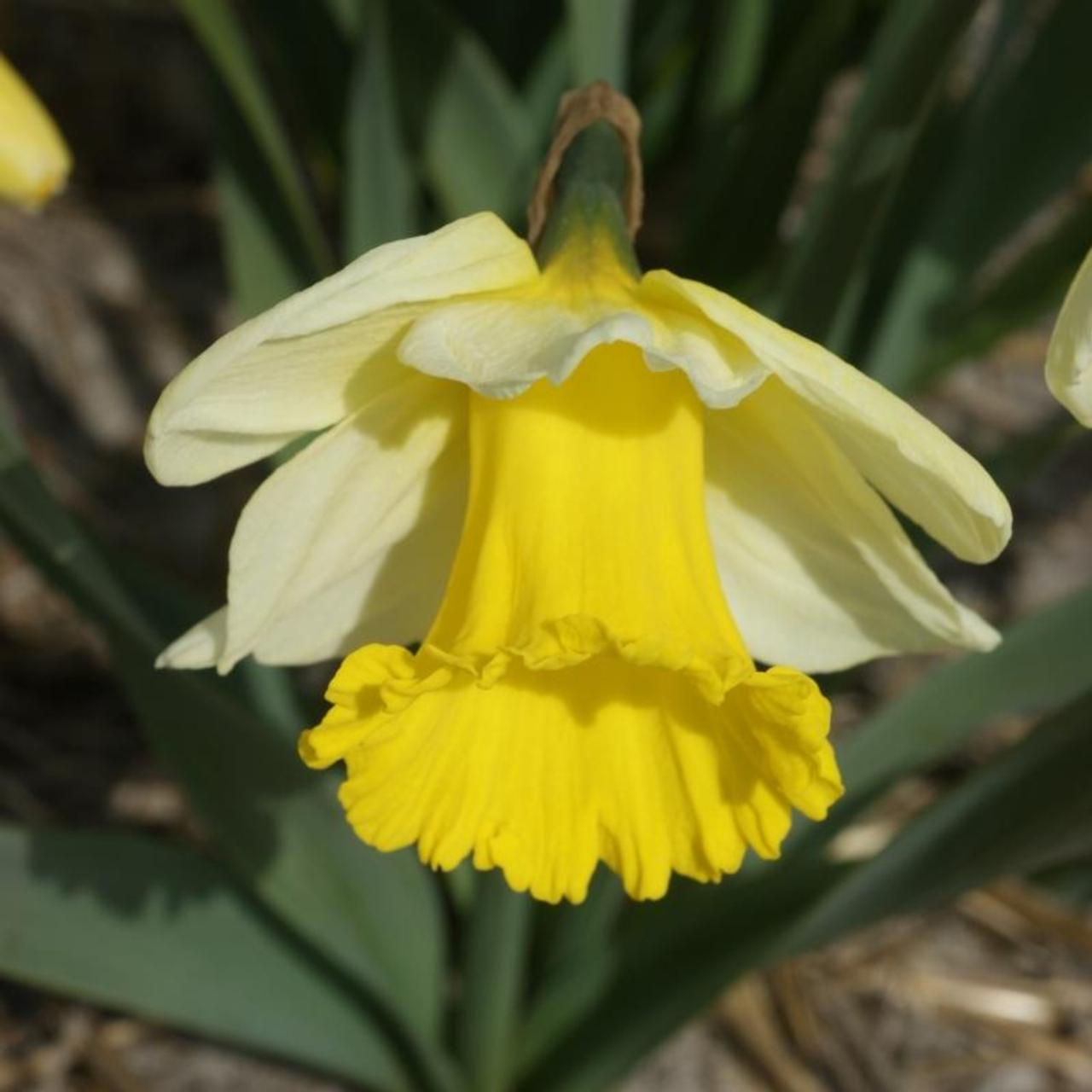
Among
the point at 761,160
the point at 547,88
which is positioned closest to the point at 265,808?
the point at 761,160

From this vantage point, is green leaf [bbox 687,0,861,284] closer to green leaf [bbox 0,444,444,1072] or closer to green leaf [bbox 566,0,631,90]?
green leaf [bbox 566,0,631,90]

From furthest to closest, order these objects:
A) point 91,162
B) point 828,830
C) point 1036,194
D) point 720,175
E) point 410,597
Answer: point 91,162
point 720,175
point 1036,194
point 828,830
point 410,597

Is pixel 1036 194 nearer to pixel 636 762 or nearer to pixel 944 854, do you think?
pixel 944 854

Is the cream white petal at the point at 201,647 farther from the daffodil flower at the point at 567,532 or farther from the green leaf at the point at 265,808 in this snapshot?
the green leaf at the point at 265,808

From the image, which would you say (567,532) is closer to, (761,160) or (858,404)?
(858,404)

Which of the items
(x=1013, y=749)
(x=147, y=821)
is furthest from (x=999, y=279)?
(x=147, y=821)

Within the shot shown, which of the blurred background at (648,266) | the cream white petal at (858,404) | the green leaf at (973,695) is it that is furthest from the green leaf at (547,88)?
the cream white petal at (858,404)
